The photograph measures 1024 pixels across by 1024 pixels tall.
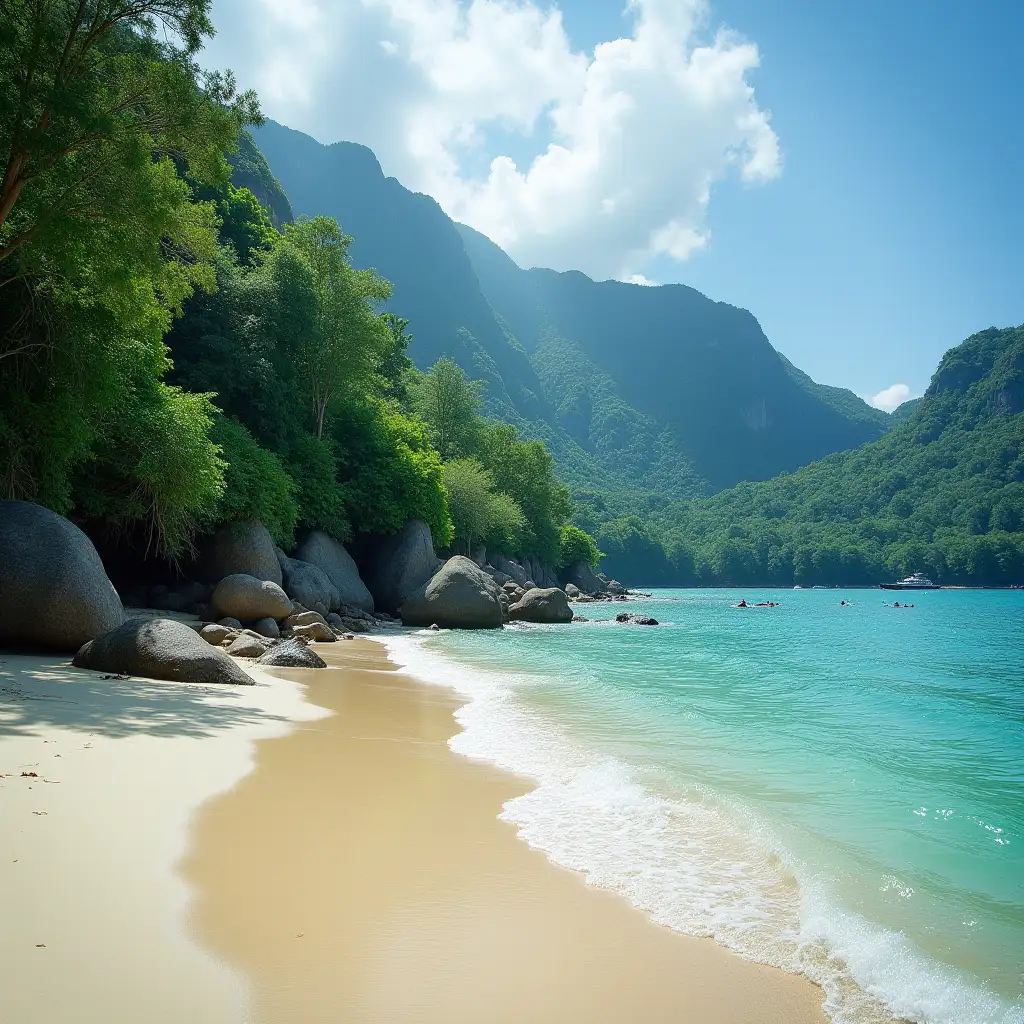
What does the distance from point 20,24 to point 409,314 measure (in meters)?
166

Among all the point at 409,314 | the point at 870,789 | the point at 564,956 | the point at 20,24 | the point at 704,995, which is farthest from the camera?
the point at 409,314

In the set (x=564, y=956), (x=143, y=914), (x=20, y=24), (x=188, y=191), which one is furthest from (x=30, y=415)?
(x=564, y=956)

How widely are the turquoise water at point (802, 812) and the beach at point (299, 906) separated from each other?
378 millimetres

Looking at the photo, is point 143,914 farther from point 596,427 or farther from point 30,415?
point 596,427

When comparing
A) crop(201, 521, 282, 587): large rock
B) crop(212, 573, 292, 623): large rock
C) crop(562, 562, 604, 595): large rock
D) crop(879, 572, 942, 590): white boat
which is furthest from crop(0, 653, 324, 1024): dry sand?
crop(879, 572, 942, 590): white boat

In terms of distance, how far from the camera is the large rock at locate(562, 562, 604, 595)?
2984 inches

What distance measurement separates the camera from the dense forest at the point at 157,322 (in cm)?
1019

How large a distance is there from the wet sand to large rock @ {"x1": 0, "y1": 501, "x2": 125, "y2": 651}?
6898 mm

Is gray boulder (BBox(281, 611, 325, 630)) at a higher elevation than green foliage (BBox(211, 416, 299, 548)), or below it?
below

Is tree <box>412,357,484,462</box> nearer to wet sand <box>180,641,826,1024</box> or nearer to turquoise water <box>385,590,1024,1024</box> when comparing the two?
turquoise water <box>385,590,1024,1024</box>

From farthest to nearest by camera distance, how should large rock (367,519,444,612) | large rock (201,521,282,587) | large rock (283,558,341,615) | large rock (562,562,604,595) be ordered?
1. large rock (562,562,604,595)
2. large rock (367,519,444,612)
3. large rock (283,558,341,615)
4. large rock (201,521,282,587)

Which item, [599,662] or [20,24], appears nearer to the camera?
[20,24]

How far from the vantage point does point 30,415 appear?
Answer: 41.8ft

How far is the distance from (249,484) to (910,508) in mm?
123737
